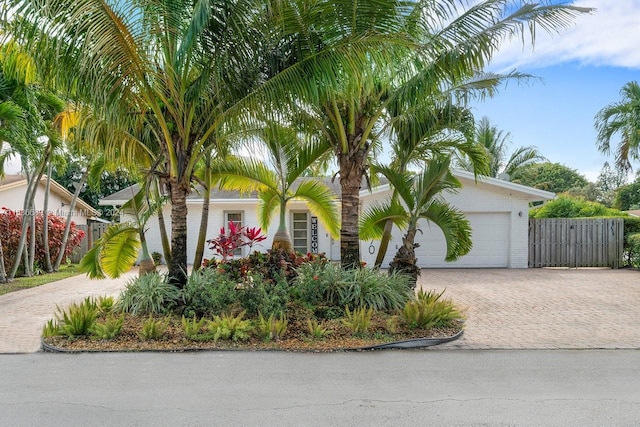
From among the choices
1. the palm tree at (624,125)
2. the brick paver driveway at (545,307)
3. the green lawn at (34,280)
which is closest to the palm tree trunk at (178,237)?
the brick paver driveway at (545,307)

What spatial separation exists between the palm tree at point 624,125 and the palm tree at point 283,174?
11686mm

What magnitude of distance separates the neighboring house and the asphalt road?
16.5 meters

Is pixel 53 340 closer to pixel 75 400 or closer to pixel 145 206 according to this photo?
pixel 75 400

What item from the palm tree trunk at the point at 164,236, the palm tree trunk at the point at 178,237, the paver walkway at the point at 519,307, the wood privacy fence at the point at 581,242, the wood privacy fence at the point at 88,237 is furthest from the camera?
the wood privacy fence at the point at 88,237

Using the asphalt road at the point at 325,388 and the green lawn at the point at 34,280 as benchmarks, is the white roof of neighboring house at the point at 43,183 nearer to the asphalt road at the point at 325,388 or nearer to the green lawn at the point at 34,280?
the green lawn at the point at 34,280

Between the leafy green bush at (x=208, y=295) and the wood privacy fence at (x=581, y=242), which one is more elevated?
the wood privacy fence at (x=581, y=242)

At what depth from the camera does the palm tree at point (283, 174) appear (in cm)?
949

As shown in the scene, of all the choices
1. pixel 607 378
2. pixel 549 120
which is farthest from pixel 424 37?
pixel 549 120

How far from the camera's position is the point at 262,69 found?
6.86m

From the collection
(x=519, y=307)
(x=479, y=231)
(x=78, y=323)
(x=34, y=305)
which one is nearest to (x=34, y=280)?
(x=34, y=305)

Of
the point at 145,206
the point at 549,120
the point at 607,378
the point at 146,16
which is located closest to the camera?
the point at 607,378

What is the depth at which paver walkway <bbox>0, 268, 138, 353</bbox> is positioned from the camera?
21.1 ft

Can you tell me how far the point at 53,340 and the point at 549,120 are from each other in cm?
2182

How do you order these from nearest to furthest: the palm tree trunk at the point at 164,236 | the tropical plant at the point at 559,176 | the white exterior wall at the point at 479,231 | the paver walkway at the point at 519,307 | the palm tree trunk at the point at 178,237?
the paver walkway at the point at 519,307 → the palm tree trunk at the point at 178,237 → the palm tree trunk at the point at 164,236 → the white exterior wall at the point at 479,231 → the tropical plant at the point at 559,176
